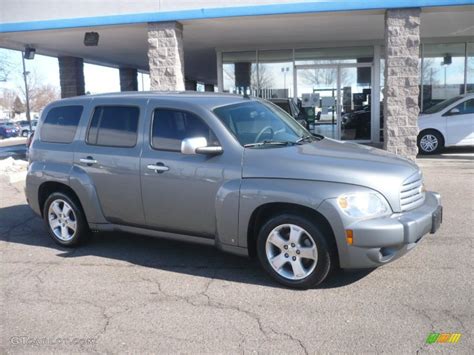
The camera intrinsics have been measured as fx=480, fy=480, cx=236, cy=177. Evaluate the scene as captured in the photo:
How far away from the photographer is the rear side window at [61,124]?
577cm

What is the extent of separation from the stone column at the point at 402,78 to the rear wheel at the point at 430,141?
8.82 ft

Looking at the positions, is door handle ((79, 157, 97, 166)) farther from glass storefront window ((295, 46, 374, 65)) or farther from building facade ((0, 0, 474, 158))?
glass storefront window ((295, 46, 374, 65))

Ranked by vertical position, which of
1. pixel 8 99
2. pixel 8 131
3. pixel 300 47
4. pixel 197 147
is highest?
pixel 8 99

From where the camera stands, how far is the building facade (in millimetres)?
10586

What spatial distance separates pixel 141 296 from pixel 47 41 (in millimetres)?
11973

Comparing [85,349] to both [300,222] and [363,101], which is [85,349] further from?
[363,101]

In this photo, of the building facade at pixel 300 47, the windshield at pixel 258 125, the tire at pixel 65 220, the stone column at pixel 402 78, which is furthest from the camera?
the building facade at pixel 300 47

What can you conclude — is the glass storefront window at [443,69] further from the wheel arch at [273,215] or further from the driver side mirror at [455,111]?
the wheel arch at [273,215]

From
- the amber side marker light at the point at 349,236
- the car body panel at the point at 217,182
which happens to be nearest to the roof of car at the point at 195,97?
the car body panel at the point at 217,182

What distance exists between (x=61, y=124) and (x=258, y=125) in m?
2.52

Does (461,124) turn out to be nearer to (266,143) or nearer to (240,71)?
(240,71)

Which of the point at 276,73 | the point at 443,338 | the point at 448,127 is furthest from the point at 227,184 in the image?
the point at 276,73

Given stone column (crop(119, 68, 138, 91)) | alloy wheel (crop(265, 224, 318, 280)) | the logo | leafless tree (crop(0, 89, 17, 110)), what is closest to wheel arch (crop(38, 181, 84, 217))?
alloy wheel (crop(265, 224, 318, 280))

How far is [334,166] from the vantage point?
4242 mm
